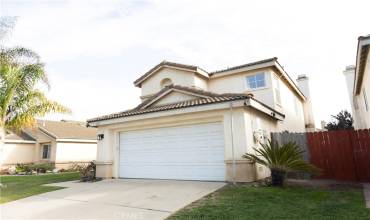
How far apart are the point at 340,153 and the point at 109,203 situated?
908 centimetres

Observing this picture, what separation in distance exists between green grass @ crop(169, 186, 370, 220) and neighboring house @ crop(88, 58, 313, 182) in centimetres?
202

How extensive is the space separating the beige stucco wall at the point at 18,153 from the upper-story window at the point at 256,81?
930 inches

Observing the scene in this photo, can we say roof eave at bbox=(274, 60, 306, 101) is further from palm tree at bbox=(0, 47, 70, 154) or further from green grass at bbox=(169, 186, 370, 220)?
palm tree at bbox=(0, 47, 70, 154)

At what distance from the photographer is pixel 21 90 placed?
1276cm

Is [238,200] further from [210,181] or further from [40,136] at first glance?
[40,136]

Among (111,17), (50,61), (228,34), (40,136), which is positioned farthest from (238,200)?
(40,136)

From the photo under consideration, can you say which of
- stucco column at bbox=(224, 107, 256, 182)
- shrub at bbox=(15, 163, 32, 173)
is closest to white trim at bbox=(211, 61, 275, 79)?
stucco column at bbox=(224, 107, 256, 182)

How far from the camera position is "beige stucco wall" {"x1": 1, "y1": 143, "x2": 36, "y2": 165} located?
25938mm

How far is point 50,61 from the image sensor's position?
13.7m

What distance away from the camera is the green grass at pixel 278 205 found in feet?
18.3

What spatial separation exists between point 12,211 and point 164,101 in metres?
9.14

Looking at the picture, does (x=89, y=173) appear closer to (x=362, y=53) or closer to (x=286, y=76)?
(x=362, y=53)

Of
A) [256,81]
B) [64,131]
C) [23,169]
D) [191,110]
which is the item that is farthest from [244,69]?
[23,169]

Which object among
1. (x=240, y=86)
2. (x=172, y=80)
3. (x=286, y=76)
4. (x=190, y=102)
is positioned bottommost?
(x=190, y=102)
